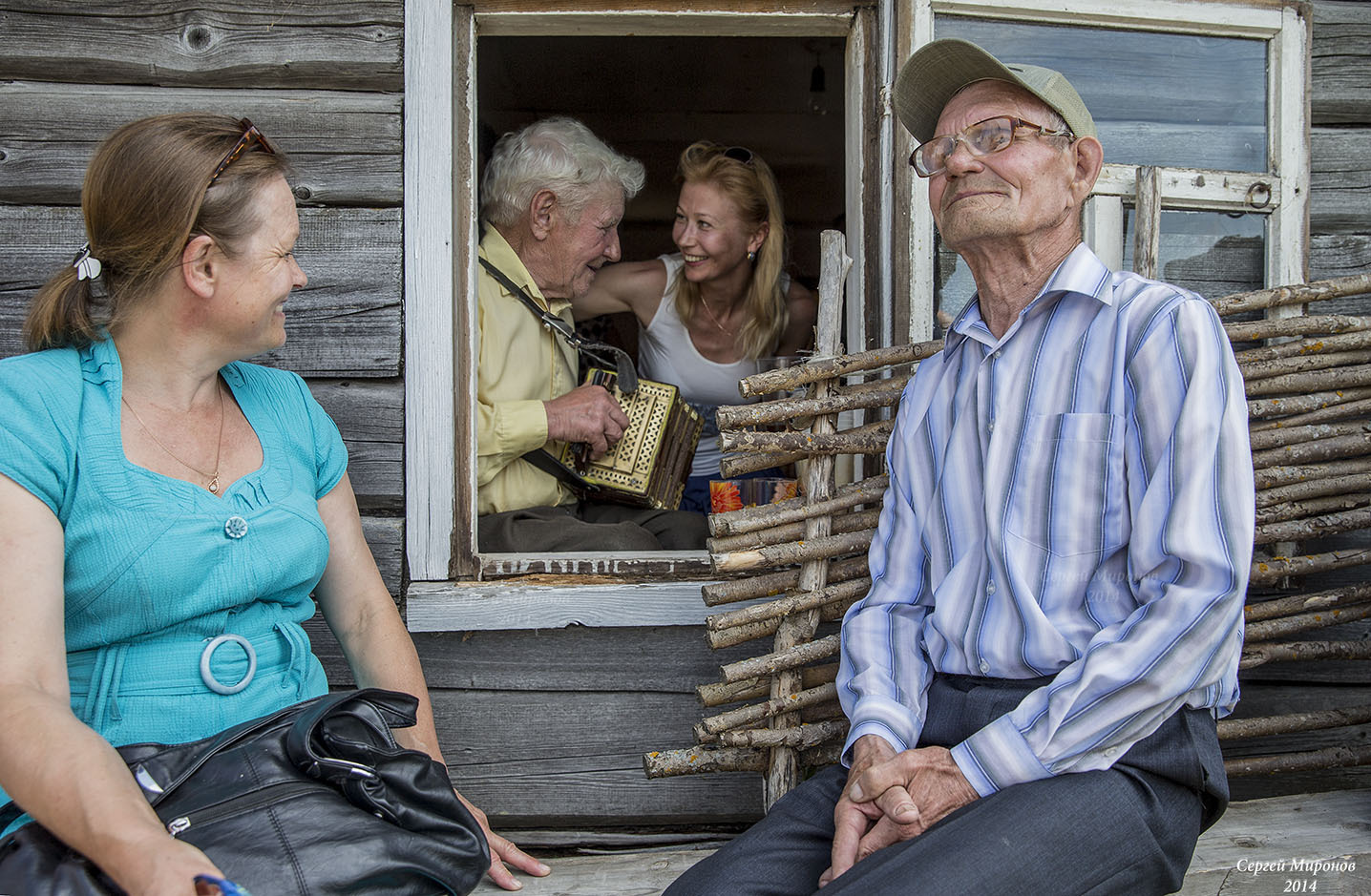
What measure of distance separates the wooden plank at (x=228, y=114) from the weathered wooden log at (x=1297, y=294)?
1939 mm

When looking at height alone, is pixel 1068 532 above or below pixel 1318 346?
below

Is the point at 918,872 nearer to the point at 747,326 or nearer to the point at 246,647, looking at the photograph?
the point at 246,647

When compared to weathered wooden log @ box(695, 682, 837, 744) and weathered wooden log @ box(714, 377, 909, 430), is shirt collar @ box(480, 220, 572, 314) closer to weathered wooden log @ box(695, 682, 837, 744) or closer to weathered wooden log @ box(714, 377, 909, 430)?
weathered wooden log @ box(714, 377, 909, 430)

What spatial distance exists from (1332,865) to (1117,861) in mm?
827

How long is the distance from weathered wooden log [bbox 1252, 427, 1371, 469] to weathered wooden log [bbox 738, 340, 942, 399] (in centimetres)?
77

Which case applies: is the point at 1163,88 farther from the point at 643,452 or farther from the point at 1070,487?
the point at 643,452

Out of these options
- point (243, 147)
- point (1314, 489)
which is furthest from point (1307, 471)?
point (243, 147)

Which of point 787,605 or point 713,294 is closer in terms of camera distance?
point 787,605

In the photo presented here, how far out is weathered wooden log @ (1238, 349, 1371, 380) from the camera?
244cm

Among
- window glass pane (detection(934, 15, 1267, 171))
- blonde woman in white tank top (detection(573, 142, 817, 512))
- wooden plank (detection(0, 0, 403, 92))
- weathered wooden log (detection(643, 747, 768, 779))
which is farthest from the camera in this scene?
blonde woman in white tank top (detection(573, 142, 817, 512))

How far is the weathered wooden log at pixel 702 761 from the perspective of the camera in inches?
95.1

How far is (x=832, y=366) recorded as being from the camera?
7.80 ft

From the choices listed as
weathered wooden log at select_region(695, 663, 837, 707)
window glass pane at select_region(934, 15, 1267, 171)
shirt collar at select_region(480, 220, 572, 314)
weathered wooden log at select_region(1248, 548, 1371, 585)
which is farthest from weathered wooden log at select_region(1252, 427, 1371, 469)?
shirt collar at select_region(480, 220, 572, 314)

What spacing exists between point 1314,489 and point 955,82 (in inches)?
48.8
